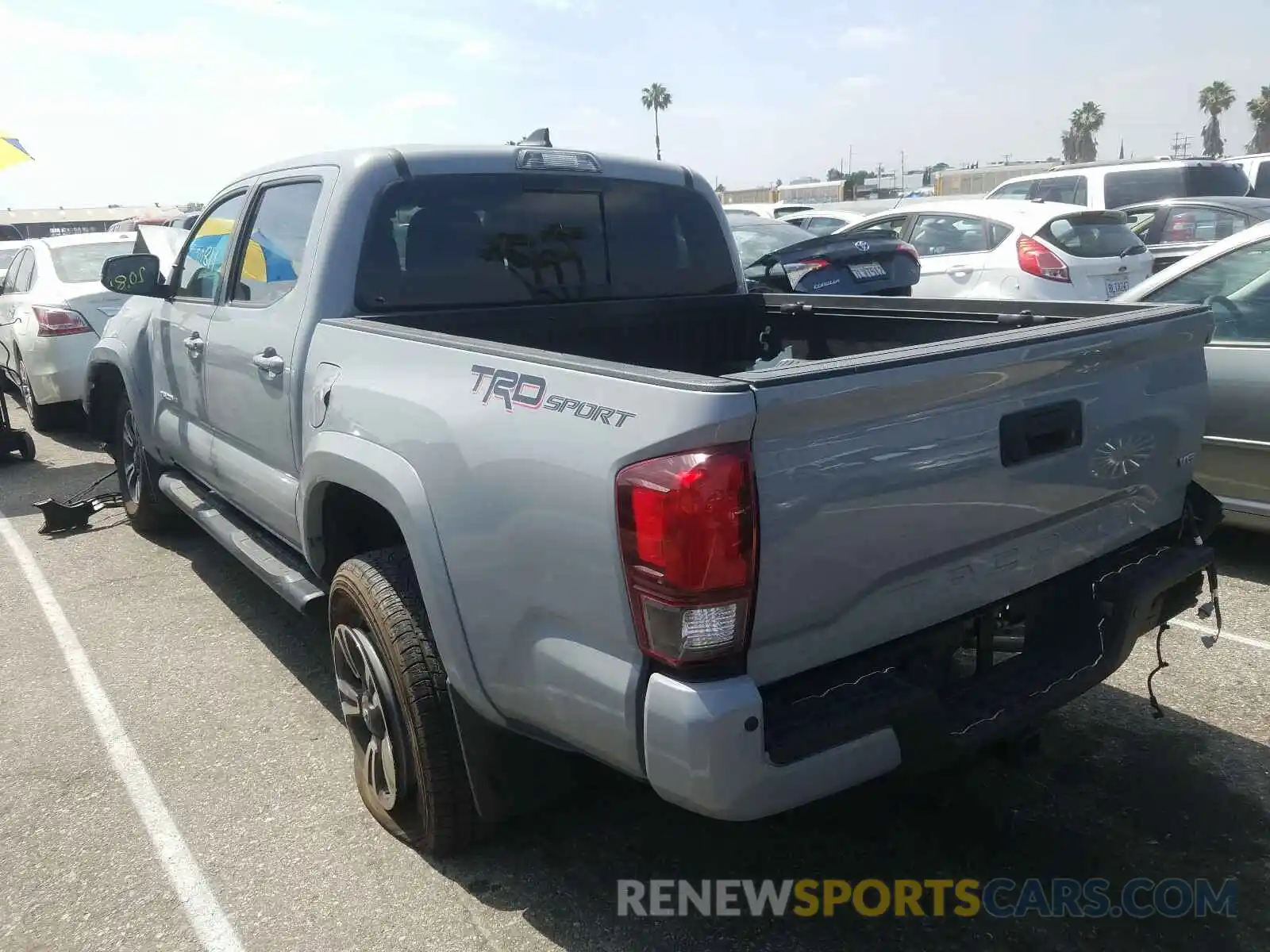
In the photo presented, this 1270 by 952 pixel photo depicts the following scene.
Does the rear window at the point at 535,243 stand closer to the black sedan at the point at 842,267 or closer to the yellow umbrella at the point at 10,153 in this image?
the black sedan at the point at 842,267

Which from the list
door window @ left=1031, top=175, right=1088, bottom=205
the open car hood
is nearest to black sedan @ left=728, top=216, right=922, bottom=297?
the open car hood

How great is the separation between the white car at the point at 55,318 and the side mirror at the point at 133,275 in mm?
3869

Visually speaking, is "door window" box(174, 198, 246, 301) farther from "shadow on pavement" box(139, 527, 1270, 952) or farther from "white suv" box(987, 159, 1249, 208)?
"white suv" box(987, 159, 1249, 208)

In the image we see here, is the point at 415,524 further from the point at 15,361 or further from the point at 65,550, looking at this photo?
the point at 15,361

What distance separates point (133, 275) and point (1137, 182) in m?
12.1

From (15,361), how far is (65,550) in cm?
447

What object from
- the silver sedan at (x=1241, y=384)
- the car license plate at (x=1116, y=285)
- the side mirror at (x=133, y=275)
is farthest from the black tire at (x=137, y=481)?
the car license plate at (x=1116, y=285)

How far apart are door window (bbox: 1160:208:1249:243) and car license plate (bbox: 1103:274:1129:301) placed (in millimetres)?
2669

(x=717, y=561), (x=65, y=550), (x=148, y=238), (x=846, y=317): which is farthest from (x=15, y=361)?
(x=717, y=561)

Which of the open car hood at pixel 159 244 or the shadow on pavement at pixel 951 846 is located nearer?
the shadow on pavement at pixel 951 846

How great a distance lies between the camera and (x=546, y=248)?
384cm

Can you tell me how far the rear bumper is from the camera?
199 cm

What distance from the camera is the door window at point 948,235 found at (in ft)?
29.2

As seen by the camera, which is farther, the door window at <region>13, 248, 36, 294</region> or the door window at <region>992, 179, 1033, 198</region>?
the door window at <region>992, 179, 1033, 198</region>
